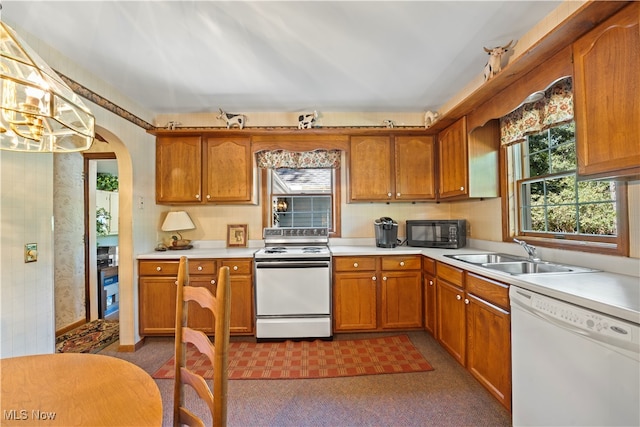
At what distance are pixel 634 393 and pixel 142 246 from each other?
3.53 m

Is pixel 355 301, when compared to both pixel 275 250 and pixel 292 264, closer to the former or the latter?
pixel 292 264

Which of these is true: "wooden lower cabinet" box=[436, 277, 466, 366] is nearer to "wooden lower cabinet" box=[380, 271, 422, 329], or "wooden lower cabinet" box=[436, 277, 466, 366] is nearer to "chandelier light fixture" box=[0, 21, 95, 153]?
"wooden lower cabinet" box=[380, 271, 422, 329]

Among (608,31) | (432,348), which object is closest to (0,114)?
(608,31)

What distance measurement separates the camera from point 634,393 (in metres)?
0.95

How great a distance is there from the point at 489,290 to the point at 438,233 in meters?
1.27

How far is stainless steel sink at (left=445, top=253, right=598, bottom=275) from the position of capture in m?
1.77

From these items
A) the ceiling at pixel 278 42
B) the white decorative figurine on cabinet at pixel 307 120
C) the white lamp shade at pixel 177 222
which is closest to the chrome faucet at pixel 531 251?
the ceiling at pixel 278 42

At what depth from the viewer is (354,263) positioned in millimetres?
2785

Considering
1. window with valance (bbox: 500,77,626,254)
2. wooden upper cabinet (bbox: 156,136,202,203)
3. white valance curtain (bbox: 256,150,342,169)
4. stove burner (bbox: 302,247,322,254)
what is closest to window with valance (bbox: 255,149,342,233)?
white valance curtain (bbox: 256,150,342,169)

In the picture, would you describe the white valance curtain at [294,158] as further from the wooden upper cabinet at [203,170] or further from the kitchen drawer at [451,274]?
the kitchen drawer at [451,274]

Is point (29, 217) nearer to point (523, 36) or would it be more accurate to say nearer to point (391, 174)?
point (391, 174)

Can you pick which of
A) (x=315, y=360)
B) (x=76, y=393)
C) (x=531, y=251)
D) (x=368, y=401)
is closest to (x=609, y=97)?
(x=531, y=251)

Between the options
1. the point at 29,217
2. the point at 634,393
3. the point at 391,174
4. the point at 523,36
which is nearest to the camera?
the point at 634,393

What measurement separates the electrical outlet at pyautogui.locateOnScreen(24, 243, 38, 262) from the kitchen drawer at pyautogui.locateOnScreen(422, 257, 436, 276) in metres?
3.07
